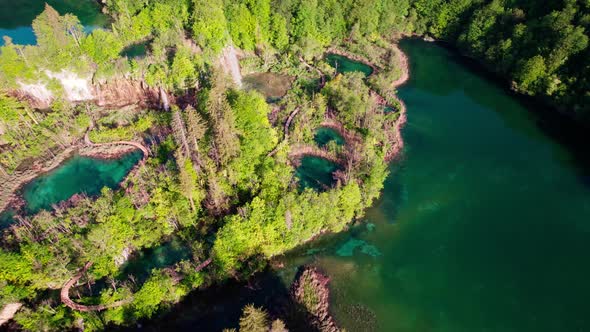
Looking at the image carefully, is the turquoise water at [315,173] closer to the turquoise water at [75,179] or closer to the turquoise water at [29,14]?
the turquoise water at [75,179]

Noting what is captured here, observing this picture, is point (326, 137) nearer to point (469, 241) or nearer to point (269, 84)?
point (269, 84)

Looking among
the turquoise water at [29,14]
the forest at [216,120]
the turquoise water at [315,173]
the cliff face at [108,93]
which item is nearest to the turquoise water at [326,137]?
the forest at [216,120]

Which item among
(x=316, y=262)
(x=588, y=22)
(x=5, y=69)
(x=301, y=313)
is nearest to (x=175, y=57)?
(x=5, y=69)

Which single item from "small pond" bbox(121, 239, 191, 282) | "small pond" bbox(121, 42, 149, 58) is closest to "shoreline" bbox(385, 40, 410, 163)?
"small pond" bbox(121, 239, 191, 282)

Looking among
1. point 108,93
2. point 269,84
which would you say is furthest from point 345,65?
point 108,93

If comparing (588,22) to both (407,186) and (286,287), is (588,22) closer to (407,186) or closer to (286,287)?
(407,186)

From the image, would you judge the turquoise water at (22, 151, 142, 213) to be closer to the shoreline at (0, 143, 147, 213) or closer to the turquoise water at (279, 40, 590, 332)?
the shoreline at (0, 143, 147, 213)
